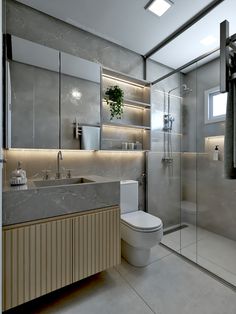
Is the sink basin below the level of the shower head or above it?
below

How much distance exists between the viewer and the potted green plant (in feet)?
7.43

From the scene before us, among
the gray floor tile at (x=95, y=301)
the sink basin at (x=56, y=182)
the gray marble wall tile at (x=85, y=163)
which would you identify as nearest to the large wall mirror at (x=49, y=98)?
the gray marble wall tile at (x=85, y=163)

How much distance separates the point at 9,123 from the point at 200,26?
2.31 metres

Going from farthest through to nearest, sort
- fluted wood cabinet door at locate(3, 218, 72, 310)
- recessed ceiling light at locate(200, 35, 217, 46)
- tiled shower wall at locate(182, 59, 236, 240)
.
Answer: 1. tiled shower wall at locate(182, 59, 236, 240)
2. recessed ceiling light at locate(200, 35, 217, 46)
3. fluted wood cabinet door at locate(3, 218, 72, 310)

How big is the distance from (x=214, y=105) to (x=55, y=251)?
8.87ft

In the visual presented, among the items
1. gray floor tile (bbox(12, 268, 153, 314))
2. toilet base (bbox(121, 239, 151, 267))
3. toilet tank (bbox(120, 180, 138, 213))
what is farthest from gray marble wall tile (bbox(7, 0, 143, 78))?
gray floor tile (bbox(12, 268, 153, 314))

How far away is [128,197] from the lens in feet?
7.12

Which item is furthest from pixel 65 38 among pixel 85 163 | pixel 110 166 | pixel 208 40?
pixel 208 40

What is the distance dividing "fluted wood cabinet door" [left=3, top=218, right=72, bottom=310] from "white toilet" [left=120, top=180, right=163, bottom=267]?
2.08ft

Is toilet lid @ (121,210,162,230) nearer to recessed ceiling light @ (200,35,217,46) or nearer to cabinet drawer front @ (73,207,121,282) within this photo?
cabinet drawer front @ (73,207,121,282)

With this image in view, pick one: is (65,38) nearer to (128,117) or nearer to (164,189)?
(128,117)

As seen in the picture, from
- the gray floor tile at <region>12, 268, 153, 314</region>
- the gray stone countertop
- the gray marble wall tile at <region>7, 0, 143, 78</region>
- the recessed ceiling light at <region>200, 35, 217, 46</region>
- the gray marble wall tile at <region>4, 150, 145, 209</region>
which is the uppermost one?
the recessed ceiling light at <region>200, 35, 217, 46</region>

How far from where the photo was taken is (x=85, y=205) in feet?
4.83

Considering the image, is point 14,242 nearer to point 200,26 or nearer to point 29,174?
point 29,174
